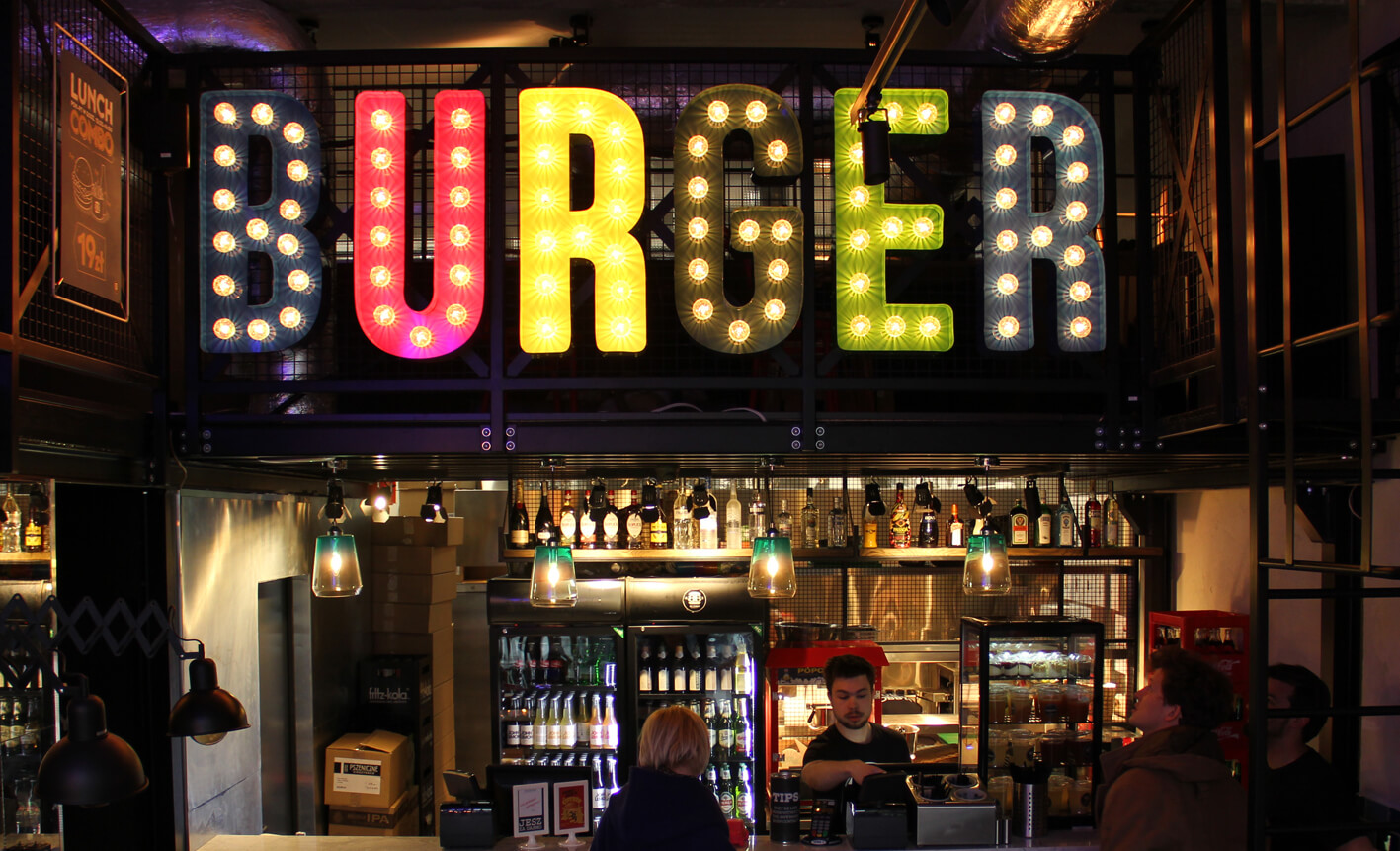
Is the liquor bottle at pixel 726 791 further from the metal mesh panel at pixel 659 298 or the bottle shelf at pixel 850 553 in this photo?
the metal mesh panel at pixel 659 298

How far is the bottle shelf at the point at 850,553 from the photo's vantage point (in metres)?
6.96

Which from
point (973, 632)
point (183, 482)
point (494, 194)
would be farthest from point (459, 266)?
point (973, 632)

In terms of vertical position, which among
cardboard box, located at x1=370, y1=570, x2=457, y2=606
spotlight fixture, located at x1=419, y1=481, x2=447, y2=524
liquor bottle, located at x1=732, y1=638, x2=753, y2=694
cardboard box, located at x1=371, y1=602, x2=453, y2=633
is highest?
spotlight fixture, located at x1=419, y1=481, x2=447, y2=524

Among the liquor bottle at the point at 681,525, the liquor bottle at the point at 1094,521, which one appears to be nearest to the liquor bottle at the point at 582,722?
the liquor bottle at the point at 681,525

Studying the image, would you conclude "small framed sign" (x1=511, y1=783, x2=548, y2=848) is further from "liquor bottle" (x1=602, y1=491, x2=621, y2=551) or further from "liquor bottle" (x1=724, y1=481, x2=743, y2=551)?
"liquor bottle" (x1=724, y1=481, x2=743, y2=551)

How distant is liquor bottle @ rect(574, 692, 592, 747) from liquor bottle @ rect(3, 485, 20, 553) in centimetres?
340

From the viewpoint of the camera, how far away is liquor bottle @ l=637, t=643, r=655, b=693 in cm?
684

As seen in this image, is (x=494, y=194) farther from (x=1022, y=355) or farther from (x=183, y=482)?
(x=1022, y=355)

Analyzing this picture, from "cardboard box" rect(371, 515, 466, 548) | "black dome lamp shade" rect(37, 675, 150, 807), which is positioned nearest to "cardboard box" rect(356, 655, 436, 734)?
"cardboard box" rect(371, 515, 466, 548)

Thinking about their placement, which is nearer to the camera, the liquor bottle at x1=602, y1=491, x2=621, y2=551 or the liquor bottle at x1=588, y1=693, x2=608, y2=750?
the liquor bottle at x1=588, y1=693, x2=608, y2=750

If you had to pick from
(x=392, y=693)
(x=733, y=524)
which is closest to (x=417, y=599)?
(x=392, y=693)

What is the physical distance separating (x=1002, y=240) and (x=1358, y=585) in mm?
2595

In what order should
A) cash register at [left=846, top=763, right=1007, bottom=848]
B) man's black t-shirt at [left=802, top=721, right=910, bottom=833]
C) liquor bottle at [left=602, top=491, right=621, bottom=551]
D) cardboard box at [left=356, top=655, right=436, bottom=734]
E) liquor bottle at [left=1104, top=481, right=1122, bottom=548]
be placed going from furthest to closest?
cardboard box at [left=356, top=655, right=436, bottom=734]
liquor bottle at [left=1104, top=481, right=1122, bottom=548]
liquor bottle at [left=602, top=491, right=621, bottom=551]
man's black t-shirt at [left=802, top=721, right=910, bottom=833]
cash register at [left=846, top=763, right=1007, bottom=848]

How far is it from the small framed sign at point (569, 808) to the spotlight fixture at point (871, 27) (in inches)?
176
